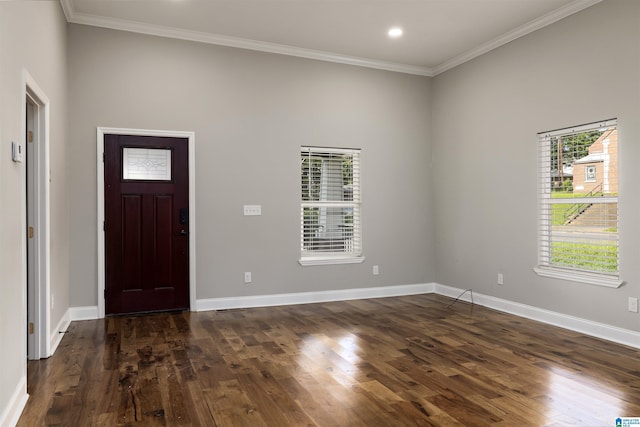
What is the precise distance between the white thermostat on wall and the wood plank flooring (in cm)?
142

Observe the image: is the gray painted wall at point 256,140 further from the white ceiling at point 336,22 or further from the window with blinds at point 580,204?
the window with blinds at point 580,204

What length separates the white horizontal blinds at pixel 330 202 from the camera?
18.6 ft

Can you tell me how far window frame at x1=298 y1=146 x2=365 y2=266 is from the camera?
563 cm

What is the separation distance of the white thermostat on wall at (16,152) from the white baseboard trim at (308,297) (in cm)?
282

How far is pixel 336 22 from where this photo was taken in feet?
15.6

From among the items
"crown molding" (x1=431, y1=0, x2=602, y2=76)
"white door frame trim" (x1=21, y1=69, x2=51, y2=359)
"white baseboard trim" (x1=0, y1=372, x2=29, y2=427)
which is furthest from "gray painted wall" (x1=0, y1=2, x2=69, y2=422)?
"crown molding" (x1=431, y1=0, x2=602, y2=76)

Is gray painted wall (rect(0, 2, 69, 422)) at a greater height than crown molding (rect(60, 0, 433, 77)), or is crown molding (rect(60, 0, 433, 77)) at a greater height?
crown molding (rect(60, 0, 433, 77))

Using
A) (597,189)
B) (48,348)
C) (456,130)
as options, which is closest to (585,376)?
(597,189)

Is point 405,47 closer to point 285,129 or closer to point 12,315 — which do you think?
point 285,129

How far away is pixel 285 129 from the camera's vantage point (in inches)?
217

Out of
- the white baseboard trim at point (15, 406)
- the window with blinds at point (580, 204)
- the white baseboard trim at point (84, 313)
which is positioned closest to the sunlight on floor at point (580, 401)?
the window with blinds at point (580, 204)

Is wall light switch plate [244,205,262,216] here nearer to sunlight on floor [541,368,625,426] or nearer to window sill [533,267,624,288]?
window sill [533,267,624,288]

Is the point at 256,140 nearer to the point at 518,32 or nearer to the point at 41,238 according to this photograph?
the point at 41,238

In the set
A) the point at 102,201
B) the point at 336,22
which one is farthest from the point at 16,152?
the point at 336,22
